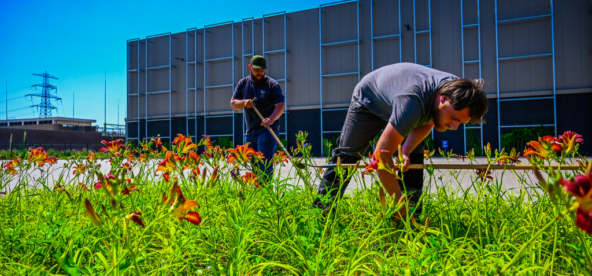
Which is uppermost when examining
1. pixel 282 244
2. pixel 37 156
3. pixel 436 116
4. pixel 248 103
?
pixel 248 103

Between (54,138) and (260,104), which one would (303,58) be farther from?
(54,138)

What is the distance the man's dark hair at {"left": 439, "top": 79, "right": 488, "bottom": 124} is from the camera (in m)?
1.76

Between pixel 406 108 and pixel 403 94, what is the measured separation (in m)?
0.10

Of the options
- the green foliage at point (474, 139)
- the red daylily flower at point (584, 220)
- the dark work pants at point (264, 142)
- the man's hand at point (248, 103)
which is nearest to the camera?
the red daylily flower at point (584, 220)

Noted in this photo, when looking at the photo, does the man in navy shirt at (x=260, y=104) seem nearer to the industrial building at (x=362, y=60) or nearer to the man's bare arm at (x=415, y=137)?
the man's bare arm at (x=415, y=137)

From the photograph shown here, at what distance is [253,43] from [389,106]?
15.5 m

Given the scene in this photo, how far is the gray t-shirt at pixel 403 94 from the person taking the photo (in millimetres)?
1812

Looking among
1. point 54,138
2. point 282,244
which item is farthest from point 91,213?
point 54,138

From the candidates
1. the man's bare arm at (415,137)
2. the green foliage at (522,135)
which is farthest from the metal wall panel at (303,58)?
the man's bare arm at (415,137)

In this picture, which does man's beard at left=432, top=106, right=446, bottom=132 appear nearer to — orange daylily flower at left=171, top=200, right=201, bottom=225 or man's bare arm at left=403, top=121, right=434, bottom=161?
man's bare arm at left=403, top=121, right=434, bottom=161

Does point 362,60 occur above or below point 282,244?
above

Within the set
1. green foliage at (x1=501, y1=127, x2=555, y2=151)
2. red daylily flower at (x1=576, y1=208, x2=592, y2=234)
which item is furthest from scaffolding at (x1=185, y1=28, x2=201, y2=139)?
red daylily flower at (x1=576, y1=208, x2=592, y2=234)

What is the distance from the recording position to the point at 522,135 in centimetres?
1248

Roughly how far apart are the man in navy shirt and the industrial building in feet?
37.7
